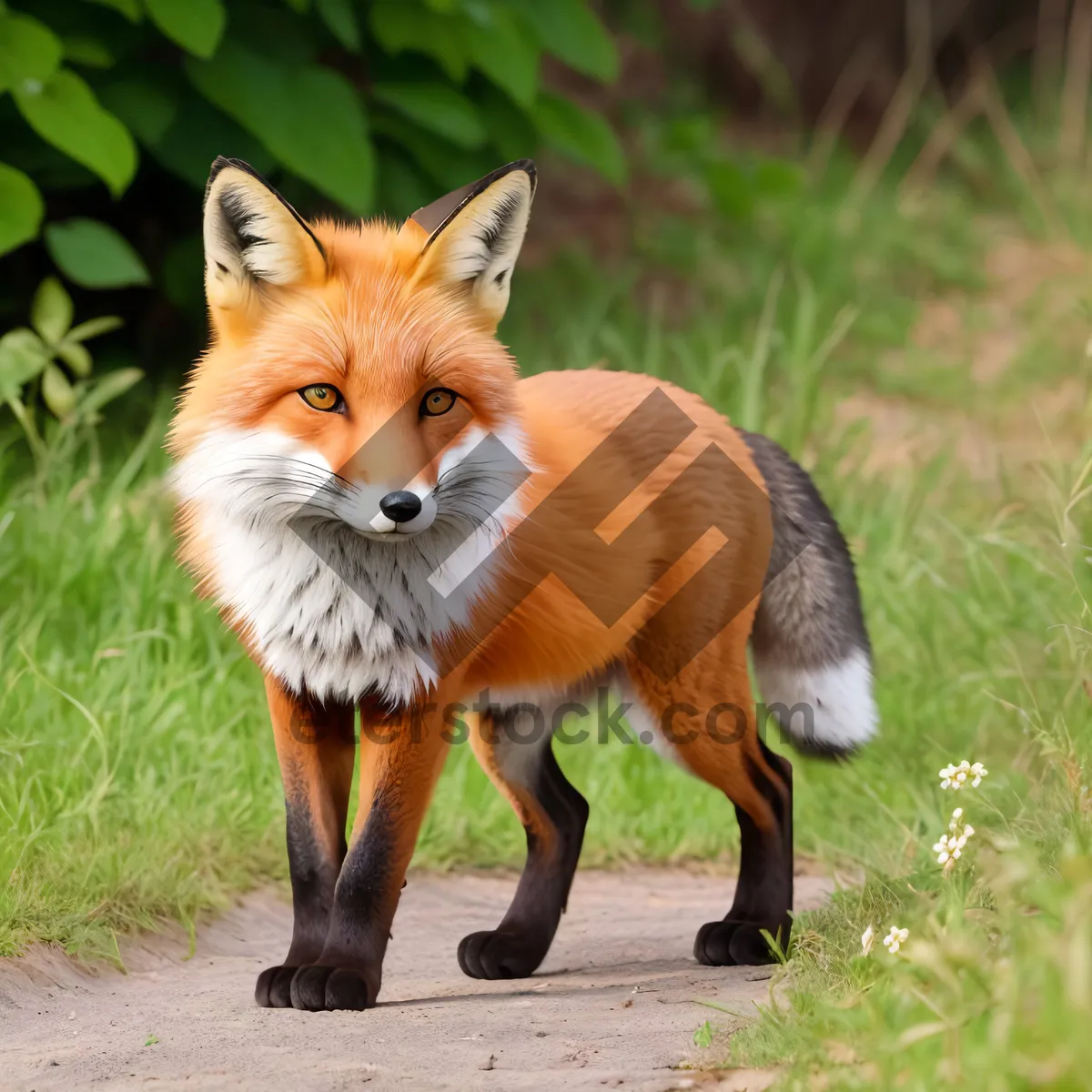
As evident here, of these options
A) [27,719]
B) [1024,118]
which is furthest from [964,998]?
[1024,118]

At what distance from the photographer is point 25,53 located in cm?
424

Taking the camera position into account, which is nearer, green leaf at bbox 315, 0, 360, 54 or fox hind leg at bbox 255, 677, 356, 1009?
fox hind leg at bbox 255, 677, 356, 1009

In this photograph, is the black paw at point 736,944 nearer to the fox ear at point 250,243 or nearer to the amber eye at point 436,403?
the amber eye at point 436,403

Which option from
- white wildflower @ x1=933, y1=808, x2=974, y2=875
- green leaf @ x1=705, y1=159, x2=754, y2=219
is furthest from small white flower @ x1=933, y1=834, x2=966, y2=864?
green leaf @ x1=705, y1=159, x2=754, y2=219

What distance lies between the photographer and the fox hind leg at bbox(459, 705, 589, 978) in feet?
11.1

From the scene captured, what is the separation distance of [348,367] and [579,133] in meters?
2.98

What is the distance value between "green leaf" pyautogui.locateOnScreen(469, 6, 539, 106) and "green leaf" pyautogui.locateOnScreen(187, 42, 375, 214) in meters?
0.45

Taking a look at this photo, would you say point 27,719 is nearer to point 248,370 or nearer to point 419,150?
point 248,370

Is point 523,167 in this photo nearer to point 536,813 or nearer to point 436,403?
point 436,403

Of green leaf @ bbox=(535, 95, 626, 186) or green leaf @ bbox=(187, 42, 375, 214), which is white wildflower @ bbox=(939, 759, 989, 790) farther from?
green leaf @ bbox=(535, 95, 626, 186)

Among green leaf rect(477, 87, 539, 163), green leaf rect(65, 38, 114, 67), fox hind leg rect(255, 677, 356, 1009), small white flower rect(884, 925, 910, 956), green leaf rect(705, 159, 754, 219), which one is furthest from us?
green leaf rect(705, 159, 754, 219)

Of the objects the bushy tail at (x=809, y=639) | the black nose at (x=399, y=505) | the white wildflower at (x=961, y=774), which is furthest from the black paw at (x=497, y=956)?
the black nose at (x=399, y=505)

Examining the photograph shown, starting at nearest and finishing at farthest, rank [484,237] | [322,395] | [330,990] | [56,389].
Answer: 1. [322,395]
2. [330,990]
3. [484,237]
4. [56,389]

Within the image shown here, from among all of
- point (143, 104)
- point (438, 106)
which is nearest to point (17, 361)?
point (143, 104)
